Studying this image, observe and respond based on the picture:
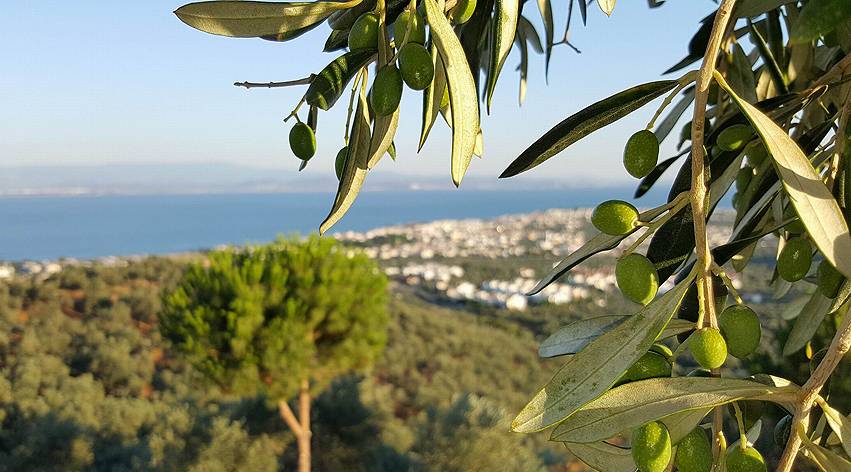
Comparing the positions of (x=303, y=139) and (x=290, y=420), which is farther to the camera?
(x=290, y=420)

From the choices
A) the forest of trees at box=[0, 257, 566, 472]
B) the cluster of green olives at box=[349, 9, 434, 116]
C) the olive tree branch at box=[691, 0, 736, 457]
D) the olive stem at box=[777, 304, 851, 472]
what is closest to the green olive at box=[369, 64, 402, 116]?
the cluster of green olives at box=[349, 9, 434, 116]

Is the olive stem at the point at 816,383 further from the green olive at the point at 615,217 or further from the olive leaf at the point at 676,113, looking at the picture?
the olive leaf at the point at 676,113

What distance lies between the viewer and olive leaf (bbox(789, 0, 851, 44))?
1.30 feet

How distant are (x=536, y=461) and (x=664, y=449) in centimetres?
486

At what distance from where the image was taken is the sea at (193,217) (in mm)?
39656

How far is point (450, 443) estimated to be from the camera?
5.10m

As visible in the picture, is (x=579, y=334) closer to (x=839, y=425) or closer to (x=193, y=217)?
(x=839, y=425)

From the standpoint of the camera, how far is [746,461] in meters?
0.42

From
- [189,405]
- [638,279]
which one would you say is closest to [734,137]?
[638,279]

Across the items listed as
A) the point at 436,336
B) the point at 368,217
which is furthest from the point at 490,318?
the point at 368,217

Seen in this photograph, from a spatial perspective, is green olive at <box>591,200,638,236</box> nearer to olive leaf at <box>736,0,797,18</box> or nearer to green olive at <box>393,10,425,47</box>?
green olive at <box>393,10,425,47</box>

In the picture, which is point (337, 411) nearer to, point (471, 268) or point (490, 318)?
point (490, 318)

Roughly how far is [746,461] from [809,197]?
172mm

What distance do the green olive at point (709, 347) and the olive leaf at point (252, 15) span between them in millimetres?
328
